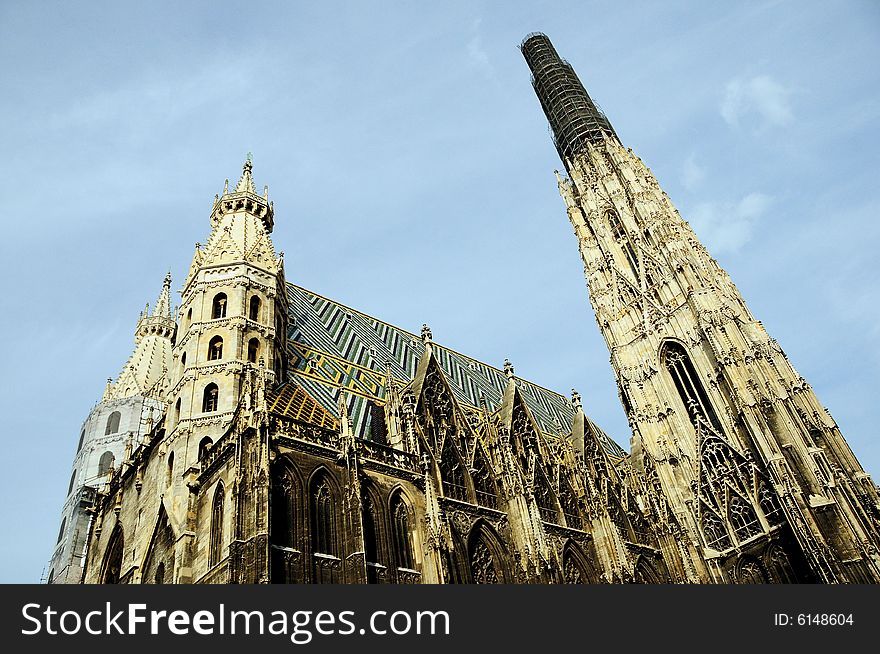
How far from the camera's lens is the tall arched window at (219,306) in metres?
25.2

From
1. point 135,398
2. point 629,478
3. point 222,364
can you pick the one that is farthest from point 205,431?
point 629,478

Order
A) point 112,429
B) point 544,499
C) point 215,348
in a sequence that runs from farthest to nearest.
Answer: point 112,429 → point 544,499 → point 215,348

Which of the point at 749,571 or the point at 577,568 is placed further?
the point at 749,571

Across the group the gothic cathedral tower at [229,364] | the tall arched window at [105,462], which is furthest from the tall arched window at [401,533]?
the tall arched window at [105,462]

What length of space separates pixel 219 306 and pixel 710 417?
2424 cm

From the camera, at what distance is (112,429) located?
34.5 metres

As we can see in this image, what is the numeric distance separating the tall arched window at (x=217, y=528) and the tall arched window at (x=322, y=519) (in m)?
2.47

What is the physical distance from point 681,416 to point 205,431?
24.2 m

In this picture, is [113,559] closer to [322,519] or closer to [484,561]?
[322,519]

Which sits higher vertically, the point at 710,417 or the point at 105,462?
the point at 105,462

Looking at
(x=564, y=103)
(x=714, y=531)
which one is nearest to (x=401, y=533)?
(x=714, y=531)

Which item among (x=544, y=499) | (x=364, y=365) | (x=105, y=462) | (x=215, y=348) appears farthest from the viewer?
(x=105, y=462)

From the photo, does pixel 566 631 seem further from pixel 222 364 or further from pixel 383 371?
pixel 383 371

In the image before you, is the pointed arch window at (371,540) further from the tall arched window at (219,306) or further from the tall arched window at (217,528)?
the tall arched window at (219,306)
